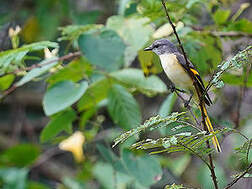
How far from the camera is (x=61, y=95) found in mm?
1637

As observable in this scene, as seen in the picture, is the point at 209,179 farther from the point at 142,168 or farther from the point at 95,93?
the point at 95,93

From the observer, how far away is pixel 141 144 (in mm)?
836

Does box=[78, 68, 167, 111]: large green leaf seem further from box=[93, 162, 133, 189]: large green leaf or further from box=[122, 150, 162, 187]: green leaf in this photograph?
box=[93, 162, 133, 189]: large green leaf

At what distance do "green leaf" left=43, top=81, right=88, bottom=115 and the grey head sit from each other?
304 millimetres

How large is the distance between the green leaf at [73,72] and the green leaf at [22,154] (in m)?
0.79

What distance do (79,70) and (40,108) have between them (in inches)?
96.7

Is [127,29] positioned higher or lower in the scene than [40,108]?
higher

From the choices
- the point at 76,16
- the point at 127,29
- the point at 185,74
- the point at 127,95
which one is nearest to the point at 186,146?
the point at 185,74

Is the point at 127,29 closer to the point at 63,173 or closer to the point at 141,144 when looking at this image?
the point at 141,144

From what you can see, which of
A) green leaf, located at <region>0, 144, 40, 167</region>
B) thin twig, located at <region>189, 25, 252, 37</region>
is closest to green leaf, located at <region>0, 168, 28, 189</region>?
green leaf, located at <region>0, 144, 40, 167</region>

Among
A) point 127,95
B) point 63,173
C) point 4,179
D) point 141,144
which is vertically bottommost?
point 63,173

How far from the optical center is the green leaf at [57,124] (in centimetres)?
179

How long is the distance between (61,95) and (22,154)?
3.20 ft

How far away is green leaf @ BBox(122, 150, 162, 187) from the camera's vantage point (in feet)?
5.80
